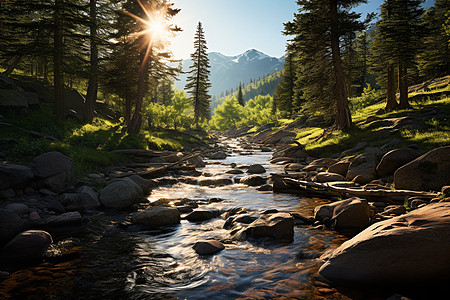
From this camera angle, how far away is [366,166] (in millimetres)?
9719

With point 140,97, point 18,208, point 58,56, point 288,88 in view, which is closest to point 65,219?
point 18,208

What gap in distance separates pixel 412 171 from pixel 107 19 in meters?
27.8

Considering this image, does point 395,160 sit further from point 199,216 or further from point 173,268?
point 173,268

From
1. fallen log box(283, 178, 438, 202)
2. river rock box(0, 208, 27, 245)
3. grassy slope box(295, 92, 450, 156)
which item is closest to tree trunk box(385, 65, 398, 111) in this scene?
grassy slope box(295, 92, 450, 156)

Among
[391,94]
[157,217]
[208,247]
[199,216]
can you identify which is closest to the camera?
[208,247]

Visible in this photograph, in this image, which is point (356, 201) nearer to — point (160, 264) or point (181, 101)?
point (160, 264)

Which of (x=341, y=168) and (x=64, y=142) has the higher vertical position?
(x=64, y=142)

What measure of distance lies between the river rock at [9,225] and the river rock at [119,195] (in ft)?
8.62

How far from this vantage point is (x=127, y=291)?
395cm

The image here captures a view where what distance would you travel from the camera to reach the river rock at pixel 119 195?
8305 mm

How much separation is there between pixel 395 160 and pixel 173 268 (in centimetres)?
861

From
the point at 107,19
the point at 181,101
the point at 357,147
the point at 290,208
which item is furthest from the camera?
the point at 181,101

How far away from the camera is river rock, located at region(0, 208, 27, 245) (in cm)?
539

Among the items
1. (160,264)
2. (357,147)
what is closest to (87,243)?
(160,264)
